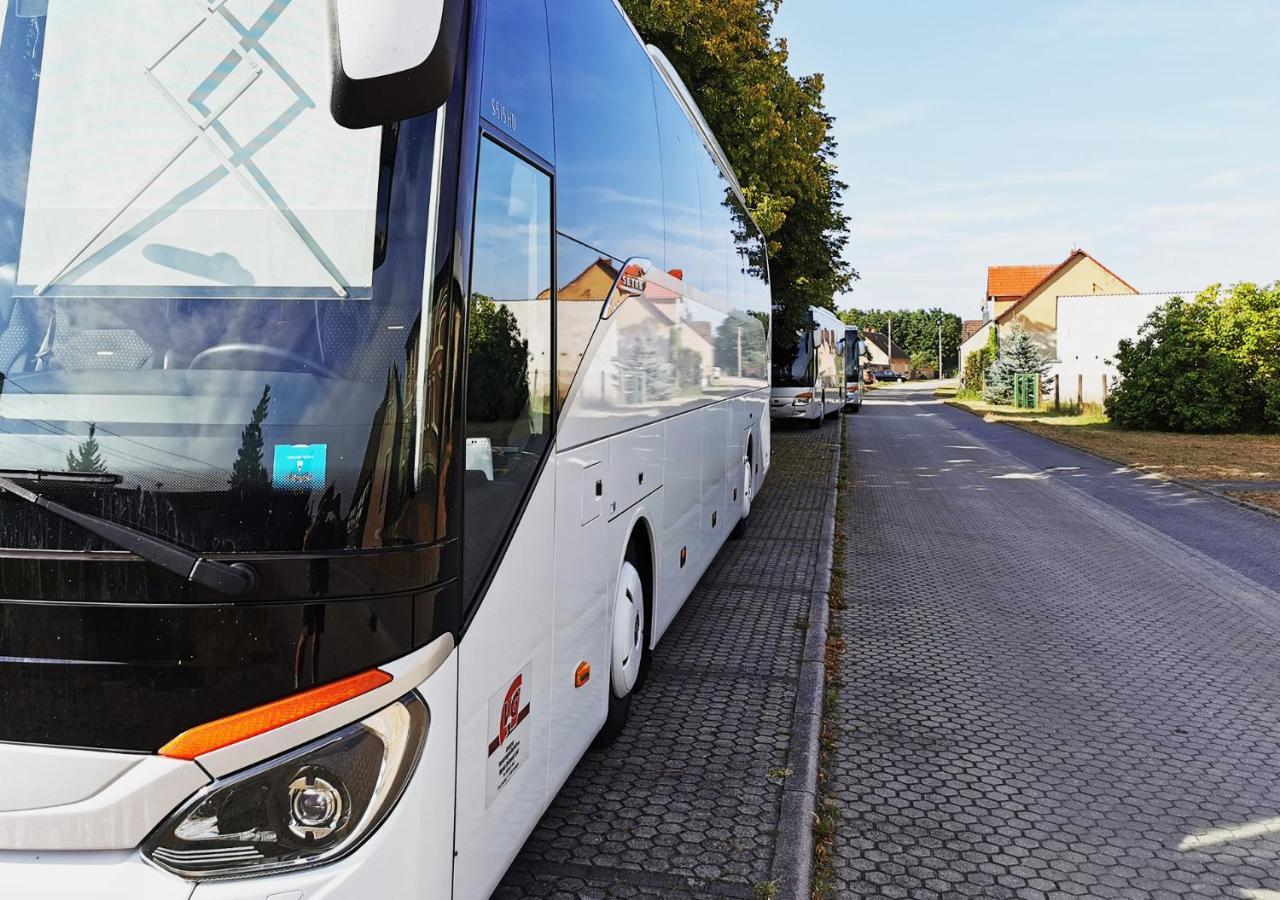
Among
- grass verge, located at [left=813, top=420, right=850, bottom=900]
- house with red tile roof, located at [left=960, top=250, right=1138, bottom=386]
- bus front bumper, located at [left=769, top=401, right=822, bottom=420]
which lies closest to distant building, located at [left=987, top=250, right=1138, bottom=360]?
house with red tile roof, located at [left=960, top=250, right=1138, bottom=386]

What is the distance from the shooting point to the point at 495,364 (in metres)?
2.83

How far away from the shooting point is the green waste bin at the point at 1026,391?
45.9 metres

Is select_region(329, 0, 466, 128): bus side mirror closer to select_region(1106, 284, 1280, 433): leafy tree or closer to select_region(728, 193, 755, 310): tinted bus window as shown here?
select_region(728, 193, 755, 310): tinted bus window

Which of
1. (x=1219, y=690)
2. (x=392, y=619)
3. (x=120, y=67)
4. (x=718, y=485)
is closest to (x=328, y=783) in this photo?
(x=392, y=619)

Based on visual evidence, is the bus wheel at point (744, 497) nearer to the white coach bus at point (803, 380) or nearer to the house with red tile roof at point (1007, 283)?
the white coach bus at point (803, 380)

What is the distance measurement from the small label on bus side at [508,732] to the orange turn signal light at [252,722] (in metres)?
0.67

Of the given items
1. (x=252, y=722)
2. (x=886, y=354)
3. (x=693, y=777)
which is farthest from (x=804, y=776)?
(x=886, y=354)

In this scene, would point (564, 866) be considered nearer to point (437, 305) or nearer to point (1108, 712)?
point (437, 305)

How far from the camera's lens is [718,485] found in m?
8.55

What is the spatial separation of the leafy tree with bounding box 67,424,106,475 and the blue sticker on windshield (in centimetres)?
35

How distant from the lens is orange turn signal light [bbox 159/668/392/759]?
208cm

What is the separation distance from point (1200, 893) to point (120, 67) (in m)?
4.20

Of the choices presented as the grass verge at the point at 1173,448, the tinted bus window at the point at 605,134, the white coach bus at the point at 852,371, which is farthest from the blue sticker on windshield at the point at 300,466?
the white coach bus at the point at 852,371

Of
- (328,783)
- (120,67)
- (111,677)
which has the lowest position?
(328,783)
